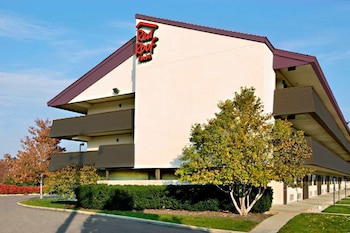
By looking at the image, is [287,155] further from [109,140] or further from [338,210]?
[109,140]

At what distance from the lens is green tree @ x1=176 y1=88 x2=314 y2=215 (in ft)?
57.3

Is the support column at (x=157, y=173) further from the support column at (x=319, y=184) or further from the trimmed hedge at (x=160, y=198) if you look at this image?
the support column at (x=319, y=184)

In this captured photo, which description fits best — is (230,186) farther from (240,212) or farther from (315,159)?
(315,159)

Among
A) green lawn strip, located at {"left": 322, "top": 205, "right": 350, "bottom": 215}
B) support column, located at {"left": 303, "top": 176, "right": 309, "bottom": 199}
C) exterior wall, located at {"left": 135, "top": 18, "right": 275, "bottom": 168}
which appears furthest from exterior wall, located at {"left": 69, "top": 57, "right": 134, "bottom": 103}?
support column, located at {"left": 303, "top": 176, "right": 309, "bottom": 199}

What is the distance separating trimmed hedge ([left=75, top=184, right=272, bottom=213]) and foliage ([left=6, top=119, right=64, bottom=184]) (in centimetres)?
1210

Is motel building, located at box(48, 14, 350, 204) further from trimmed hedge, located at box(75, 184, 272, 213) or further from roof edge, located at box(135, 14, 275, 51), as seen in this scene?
trimmed hedge, located at box(75, 184, 272, 213)

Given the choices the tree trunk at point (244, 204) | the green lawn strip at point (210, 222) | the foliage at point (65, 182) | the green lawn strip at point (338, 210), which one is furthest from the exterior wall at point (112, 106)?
the green lawn strip at point (338, 210)

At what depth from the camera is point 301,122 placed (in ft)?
88.3

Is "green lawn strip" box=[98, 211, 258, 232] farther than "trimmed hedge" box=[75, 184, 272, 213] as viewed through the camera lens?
No

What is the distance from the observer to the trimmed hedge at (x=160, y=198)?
798 inches

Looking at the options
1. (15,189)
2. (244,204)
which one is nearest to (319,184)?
(244,204)

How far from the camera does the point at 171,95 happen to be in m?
27.2

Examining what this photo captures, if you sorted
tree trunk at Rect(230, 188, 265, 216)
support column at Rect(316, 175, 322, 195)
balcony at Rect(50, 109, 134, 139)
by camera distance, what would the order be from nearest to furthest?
tree trunk at Rect(230, 188, 265, 216), balcony at Rect(50, 109, 134, 139), support column at Rect(316, 175, 322, 195)

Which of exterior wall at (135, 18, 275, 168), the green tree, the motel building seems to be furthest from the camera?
exterior wall at (135, 18, 275, 168)
